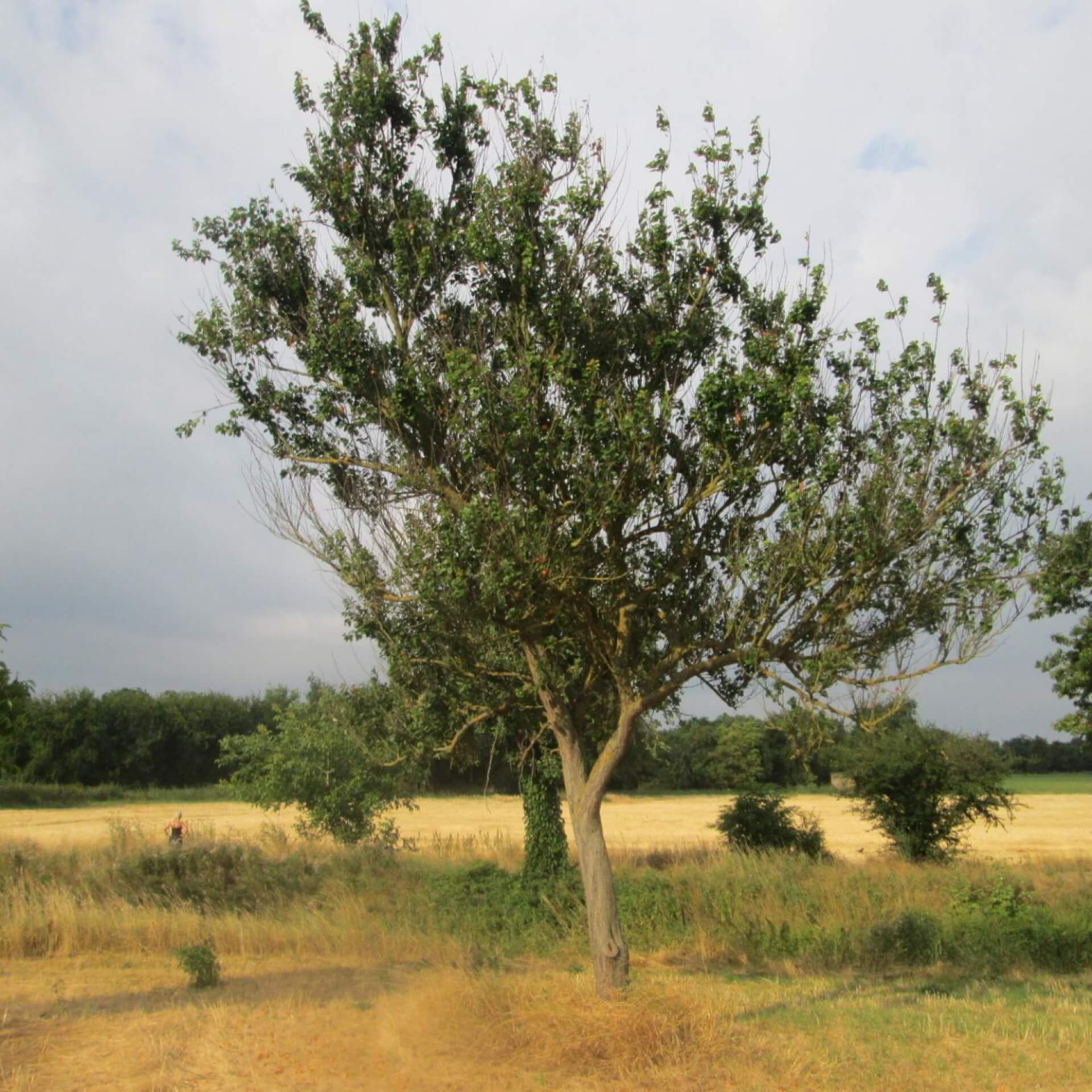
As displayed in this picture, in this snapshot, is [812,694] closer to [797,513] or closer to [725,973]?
[797,513]

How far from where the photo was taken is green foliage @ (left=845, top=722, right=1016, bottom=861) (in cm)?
2366

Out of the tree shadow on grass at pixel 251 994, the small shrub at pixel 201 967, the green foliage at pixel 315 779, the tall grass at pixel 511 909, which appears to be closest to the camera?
the tree shadow on grass at pixel 251 994

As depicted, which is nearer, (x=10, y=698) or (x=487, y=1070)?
(x=487, y=1070)

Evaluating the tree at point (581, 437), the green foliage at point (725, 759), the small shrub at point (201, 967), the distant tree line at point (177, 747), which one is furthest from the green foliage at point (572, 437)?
the distant tree line at point (177, 747)

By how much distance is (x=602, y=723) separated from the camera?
1002 centimetres

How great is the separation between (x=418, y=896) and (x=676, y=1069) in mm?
11153

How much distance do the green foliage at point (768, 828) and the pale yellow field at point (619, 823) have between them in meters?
3.12

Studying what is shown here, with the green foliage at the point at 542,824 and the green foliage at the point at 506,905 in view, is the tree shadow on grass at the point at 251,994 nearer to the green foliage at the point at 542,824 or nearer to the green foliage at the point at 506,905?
the green foliage at the point at 506,905

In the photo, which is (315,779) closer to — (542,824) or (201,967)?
(542,824)

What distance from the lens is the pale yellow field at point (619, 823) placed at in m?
31.1

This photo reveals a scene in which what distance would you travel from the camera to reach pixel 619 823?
47.5 metres

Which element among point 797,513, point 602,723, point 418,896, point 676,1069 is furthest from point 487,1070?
point 418,896

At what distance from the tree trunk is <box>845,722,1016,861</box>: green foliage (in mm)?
16992

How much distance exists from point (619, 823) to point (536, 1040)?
4135 cm
